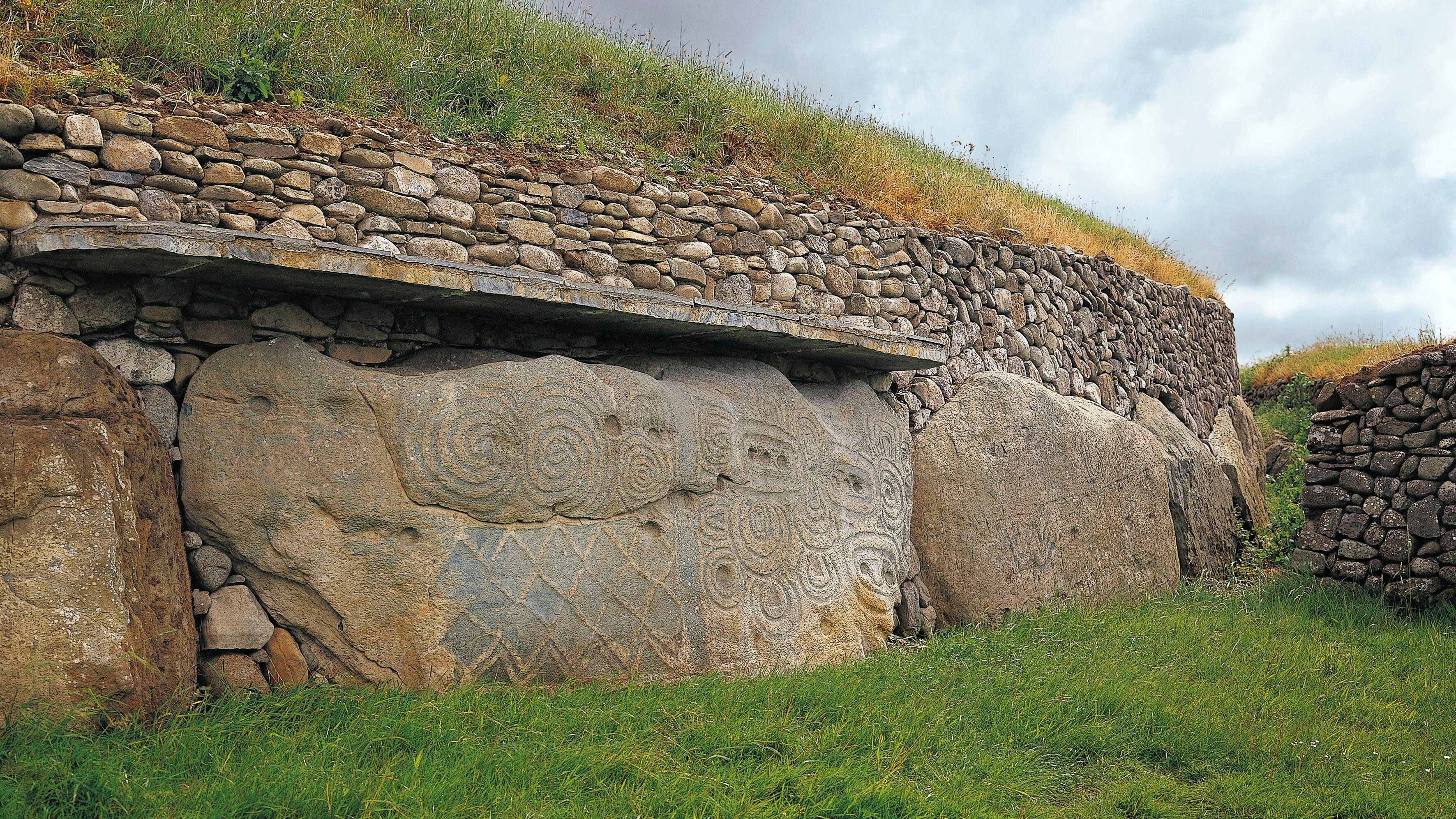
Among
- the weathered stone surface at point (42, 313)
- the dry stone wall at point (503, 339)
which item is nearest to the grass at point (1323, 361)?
the dry stone wall at point (503, 339)

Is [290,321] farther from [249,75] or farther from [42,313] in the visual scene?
[249,75]

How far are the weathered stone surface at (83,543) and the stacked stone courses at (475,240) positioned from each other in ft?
1.65

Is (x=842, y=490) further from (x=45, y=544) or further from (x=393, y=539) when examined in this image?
(x=45, y=544)

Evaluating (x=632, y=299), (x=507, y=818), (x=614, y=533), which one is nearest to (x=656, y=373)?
(x=632, y=299)

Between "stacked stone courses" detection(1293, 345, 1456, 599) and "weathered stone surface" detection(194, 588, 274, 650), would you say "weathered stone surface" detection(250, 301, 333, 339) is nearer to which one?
"weathered stone surface" detection(194, 588, 274, 650)

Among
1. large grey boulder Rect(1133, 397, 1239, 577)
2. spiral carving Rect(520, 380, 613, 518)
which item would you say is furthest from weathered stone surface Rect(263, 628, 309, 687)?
large grey boulder Rect(1133, 397, 1239, 577)

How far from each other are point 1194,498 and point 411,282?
736 cm

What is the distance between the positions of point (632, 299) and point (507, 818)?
100 inches

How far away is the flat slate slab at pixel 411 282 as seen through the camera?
366 cm

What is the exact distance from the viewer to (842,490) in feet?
19.7

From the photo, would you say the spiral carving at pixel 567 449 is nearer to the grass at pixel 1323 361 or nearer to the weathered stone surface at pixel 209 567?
the weathered stone surface at pixel 209 567

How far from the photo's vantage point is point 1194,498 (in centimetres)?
865

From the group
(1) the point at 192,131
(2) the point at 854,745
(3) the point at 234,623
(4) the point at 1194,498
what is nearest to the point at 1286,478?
(4) the point at 1194,498

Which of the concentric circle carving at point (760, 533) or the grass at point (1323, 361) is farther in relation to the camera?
the grass at point (1323, 361)
